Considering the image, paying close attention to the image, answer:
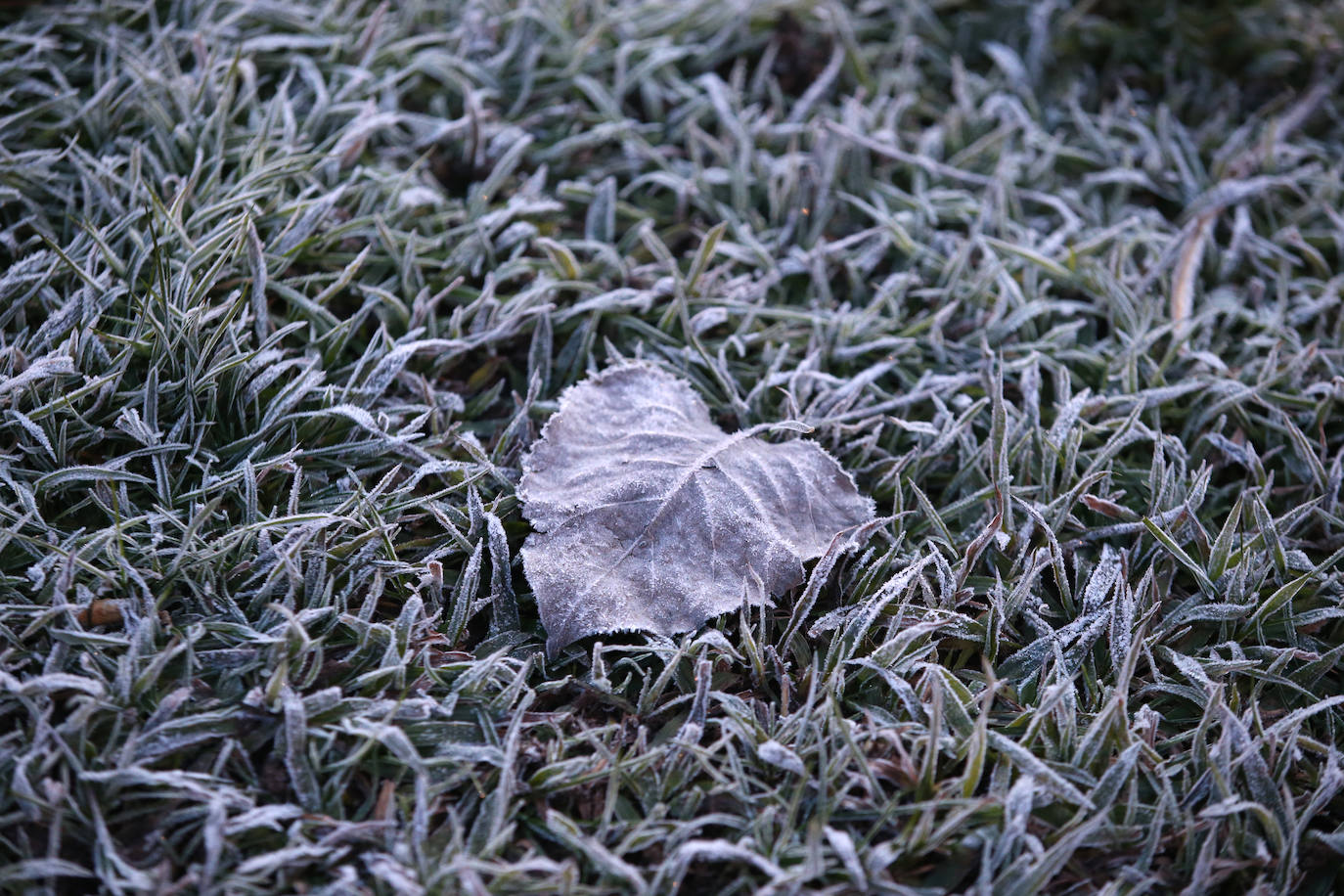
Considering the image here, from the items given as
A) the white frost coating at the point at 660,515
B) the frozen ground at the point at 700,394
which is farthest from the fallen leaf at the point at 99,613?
the white frost coating at the point at 660,515

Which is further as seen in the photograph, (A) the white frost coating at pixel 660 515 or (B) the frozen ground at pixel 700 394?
(A) the white frost coating at pixel 660 515

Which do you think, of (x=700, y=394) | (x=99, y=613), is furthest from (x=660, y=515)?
(x=99, y=613)

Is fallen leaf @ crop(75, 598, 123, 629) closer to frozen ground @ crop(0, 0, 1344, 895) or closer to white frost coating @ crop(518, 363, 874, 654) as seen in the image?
frozen ground @ crop(0, 0, 1344, 895)

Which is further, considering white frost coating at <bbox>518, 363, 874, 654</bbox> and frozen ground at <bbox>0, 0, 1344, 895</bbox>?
white frost coating at <bbox>518, 363, 874, 654</bbox>

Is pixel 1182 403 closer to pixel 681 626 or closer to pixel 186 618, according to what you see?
pixel 681 626

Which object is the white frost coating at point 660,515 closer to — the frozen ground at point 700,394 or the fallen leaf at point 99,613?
the frozen ground at point 700,394

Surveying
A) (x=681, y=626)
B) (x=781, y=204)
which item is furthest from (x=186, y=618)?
(x=781, y=204)

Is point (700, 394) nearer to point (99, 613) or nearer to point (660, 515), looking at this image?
point (660, 515)

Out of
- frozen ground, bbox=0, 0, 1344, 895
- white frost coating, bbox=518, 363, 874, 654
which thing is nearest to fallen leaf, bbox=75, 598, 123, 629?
frozen ground, bbox=0, 0, 1344, 895
